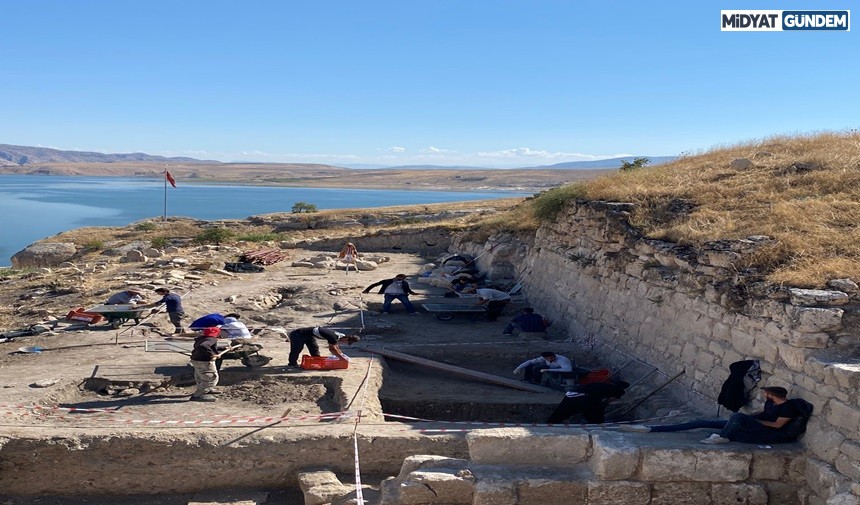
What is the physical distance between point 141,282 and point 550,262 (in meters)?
9.78

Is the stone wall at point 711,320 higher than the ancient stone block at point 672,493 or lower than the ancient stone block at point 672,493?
higher

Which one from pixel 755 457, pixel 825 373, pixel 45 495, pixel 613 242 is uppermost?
pixel 613 242

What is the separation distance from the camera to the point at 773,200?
10.4 metres

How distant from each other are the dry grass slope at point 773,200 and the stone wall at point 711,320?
31 cm

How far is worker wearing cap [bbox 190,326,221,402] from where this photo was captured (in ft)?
29.8

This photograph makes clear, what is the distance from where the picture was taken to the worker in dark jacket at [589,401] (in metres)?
8.70

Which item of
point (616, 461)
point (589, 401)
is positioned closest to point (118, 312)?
point (589, 401)

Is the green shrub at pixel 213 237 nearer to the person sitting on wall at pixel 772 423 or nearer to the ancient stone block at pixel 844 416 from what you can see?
the person sitting on wall at pixel 772 423

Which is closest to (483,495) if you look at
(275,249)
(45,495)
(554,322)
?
(45,495)

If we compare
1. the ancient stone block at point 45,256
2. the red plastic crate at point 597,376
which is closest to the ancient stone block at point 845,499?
the red plastic crate at point 597,376

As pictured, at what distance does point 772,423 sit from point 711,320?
2063mm

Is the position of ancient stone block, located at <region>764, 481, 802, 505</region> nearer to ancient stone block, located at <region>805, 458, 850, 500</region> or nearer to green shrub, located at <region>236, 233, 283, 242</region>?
ancient stone block, located at <region>805, 458, 850, 500</region>

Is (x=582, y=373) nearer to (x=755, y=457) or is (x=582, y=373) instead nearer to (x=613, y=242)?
(x=613, y=242)

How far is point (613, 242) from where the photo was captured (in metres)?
11.9
